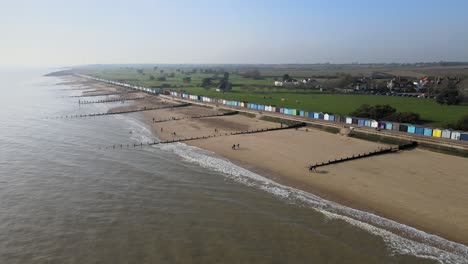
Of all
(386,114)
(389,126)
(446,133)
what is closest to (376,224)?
(446,133)

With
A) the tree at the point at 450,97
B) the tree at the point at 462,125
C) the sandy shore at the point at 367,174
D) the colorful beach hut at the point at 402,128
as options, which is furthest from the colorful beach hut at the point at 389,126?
the tree at the point at 450,97

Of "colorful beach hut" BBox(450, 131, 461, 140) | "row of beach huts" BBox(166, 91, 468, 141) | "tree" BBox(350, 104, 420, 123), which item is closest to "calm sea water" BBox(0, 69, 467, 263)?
"row of beach huts" BBox(166, 91, 468, 141)

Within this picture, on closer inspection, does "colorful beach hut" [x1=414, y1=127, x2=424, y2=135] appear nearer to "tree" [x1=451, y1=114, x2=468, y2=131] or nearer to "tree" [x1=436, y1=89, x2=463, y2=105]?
"tree" [x1=451, y1=114, x2=468, y2=131]

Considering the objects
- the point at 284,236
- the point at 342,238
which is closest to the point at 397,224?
the point at 342,238

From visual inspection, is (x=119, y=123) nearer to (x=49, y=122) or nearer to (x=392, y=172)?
(x=49, y=122)

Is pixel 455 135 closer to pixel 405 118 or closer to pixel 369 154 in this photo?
pixel 369 154

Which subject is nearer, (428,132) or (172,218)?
(172,218)

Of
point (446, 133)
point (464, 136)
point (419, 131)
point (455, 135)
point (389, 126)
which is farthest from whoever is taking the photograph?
point (389, 126)

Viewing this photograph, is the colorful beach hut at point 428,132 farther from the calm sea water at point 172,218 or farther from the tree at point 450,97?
the tree at point 450,97
